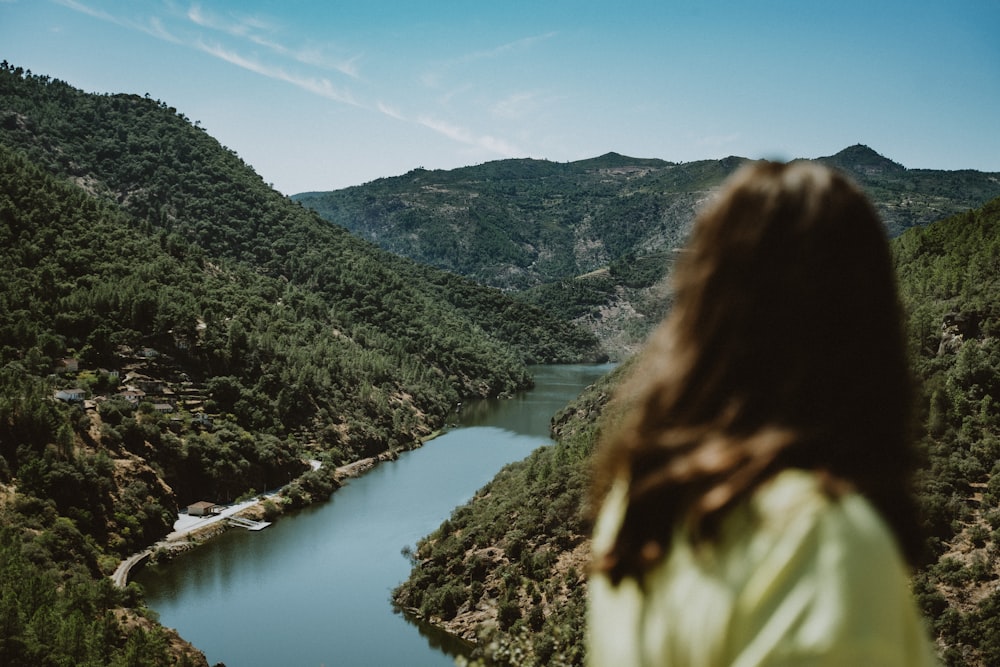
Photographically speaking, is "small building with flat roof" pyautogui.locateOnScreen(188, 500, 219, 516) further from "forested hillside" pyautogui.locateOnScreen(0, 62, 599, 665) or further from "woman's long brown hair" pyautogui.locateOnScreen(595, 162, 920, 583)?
"woman's long brown hair" pyautogui.locateOnScreen(595, 162, 920, 583)

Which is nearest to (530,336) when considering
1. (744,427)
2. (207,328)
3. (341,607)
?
(207,328)

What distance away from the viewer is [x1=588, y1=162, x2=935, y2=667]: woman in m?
1.01

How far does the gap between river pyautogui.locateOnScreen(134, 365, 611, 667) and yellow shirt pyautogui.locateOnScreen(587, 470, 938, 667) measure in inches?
1063

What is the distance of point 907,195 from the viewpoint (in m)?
153

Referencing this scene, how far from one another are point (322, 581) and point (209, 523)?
7.66 meters

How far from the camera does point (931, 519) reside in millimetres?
21375

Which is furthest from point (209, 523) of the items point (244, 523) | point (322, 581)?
point (322, 581)

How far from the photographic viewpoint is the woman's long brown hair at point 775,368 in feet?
3.78

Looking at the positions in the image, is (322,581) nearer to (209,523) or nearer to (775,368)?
(209,523)

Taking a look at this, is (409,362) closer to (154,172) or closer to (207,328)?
(207,328)

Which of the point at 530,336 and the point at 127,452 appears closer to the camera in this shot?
the point at 127,452

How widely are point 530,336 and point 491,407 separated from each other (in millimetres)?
36207

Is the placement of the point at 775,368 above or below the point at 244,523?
above

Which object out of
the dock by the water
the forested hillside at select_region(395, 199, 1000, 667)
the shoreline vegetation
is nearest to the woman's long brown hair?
the forested hillside at select_region(395, 199, 1000, 667)
